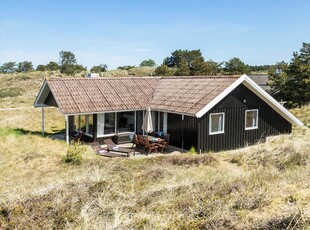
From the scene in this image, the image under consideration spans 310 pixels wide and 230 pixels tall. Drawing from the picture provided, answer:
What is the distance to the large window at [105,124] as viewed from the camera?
735 inches

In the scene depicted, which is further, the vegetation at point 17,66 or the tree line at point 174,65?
the vegetation at point 17,66

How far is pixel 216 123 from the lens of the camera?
57.0 ft

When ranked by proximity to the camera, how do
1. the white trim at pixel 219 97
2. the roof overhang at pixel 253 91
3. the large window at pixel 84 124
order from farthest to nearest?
the large window at pixel 84 124, the roof overhang at pixel 253 91, the white trim at pixel 219 97

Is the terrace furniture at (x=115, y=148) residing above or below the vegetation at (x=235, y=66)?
below

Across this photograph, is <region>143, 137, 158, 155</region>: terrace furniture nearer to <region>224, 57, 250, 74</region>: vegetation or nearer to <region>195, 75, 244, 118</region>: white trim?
<region>195, 75, 244, 118</region>: white trim

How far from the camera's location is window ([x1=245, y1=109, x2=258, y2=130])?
18.6m

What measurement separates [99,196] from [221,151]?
1096cm

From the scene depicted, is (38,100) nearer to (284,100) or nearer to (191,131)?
(191,131)

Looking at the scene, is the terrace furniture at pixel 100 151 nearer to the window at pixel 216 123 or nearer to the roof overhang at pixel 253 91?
the roof overhang at pixel 253 91

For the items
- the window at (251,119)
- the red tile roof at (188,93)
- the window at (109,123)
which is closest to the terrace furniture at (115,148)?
the window at (109,123)

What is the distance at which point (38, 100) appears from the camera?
20.6 meters

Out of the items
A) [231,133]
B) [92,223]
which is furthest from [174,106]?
[92,223]

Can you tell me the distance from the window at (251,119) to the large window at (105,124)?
24.8 ft

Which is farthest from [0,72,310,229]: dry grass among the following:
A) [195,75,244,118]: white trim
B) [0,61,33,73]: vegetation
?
[0,61,33,73]: vegetation
